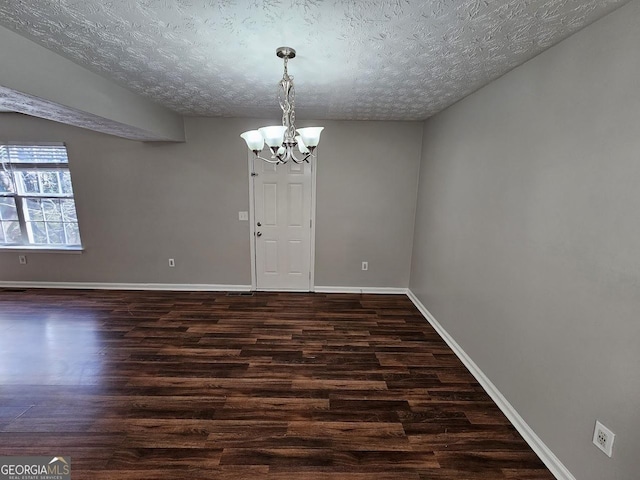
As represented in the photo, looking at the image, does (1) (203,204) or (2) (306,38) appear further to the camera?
(1) (203,204)

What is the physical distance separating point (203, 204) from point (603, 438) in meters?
4.15

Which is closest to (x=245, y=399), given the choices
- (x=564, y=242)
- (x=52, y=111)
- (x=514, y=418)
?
(x=514, y=418)

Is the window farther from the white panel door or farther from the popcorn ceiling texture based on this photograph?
the white panel door

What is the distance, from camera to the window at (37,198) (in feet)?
12.2

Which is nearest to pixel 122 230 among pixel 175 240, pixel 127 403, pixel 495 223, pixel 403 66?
pixel 175 240

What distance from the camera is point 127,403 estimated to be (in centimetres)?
200

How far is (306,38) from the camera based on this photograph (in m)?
1.53

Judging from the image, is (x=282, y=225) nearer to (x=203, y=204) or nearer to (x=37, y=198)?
(x=203, y=204)

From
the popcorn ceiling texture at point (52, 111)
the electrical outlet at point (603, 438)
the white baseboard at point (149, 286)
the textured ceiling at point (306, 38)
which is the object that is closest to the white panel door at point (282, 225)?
the white baseboard at point (149, 286)

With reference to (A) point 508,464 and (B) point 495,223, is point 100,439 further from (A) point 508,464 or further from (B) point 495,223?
(B) point 495,223

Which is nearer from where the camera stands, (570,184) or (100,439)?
(570,184)

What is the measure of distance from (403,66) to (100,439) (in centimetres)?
312

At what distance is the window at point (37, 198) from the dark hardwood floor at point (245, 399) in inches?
42.6

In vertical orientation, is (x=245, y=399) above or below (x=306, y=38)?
below
